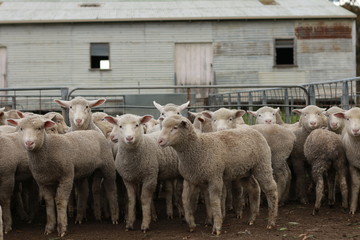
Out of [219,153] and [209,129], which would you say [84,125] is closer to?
[209,129]

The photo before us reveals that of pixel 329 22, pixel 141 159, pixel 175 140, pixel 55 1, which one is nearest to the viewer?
pixel 175 140

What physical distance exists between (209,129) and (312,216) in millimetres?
2576

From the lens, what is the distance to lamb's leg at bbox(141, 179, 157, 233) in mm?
7512

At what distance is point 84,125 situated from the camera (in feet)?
30.7

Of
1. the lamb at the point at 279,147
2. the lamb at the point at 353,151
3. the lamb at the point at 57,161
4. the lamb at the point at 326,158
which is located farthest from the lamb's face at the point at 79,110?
the lamb at the point at 353,151

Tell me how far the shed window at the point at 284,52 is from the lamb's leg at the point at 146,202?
2006cm

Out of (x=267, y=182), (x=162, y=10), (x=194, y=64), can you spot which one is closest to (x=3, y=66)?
(x=162, y=10)

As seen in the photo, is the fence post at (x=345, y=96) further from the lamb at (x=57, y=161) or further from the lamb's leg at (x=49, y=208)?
the lamb's leg at (x=49, y=208)

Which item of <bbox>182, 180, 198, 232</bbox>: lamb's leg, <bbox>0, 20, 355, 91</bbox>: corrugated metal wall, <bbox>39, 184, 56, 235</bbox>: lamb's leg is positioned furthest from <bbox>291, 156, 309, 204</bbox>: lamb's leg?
<bbox>0, 20, 355, 91</bbox>: corrugated metal wall

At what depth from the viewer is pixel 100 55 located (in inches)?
1048

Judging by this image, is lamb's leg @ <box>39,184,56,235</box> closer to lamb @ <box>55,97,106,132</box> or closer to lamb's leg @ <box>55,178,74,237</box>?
lamb's leg @ <box>55,178,74,237</box>

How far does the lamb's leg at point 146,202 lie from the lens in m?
7.51

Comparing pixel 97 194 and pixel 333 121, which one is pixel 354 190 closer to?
pixel 333 121

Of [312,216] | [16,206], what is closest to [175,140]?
[312,216]
